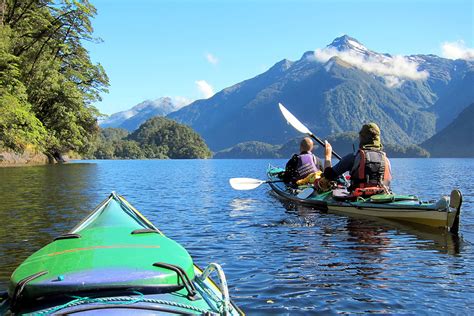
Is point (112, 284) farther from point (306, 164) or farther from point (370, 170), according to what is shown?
point (306, 164)

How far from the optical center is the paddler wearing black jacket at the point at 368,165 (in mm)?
11961

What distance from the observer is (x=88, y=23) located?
44156 mm

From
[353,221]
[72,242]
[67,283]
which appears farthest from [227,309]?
[353,221]

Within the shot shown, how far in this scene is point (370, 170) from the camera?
12312 mm

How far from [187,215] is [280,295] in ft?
29.6

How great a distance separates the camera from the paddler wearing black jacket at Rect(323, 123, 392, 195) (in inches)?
471

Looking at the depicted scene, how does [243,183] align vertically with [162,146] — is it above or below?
below

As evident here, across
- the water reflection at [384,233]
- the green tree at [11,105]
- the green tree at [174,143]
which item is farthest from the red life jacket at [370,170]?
the green tree at [174,143]

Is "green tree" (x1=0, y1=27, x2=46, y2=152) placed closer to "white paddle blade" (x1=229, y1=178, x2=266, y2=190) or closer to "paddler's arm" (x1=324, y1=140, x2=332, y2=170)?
"white paddle blade" (x1=229, y1=178, x2=266, y2=190)

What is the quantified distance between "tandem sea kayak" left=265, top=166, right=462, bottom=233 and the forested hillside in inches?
1081

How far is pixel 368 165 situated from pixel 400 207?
1359 millimetres

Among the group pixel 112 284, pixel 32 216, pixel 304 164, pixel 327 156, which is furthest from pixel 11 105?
pixel 112 284

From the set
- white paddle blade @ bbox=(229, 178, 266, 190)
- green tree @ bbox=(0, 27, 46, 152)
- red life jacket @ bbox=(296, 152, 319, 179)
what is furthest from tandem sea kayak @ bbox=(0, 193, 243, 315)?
green tree @ bbox=(0, 27, 46, 152)

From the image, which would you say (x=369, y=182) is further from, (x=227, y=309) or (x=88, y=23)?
(x=88, y=23)
